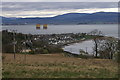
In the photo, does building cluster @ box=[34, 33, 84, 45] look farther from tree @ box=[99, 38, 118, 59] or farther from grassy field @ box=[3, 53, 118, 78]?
grassy field @ box=[3, 53, 118, 78]

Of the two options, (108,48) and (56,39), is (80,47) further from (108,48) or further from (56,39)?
(108,48)

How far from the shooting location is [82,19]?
166 metres

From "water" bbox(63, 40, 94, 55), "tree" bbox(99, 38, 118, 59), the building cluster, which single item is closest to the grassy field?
"tree" bbox(99, 38, 118, 59)

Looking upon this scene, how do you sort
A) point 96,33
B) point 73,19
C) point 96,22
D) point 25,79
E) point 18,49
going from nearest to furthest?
point 25,79 → point 18,49 → point 96,33 → point 96,22 → point 73,19

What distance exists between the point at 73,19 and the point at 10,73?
155116 mm

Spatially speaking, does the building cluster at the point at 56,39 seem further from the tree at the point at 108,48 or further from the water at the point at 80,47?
the tree at the point at 108,48

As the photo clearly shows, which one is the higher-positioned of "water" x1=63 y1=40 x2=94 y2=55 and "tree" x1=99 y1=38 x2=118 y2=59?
"tree" x1=99 y1=38 x2=118 y2=59

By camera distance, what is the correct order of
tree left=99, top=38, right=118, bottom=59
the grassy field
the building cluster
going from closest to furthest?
the grassy field < tree left=99, top=38, right=118, bottom=59 < the building cluster

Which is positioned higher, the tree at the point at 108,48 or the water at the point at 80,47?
the tree at the point at 108,48

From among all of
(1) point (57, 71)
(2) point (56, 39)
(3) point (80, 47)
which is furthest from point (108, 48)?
(2) point (56, 39)

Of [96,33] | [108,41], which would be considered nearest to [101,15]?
[96,33]

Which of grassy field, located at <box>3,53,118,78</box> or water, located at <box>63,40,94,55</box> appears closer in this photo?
grassy field, located at <box>3,53,118,78</box>

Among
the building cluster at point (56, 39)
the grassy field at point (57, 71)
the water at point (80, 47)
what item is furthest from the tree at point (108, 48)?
the building cluster at point (56, 39)

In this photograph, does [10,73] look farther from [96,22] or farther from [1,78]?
[96,22]
